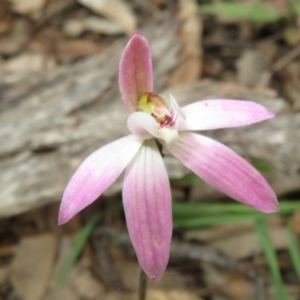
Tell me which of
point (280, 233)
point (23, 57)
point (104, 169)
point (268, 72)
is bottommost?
point (280, 233)

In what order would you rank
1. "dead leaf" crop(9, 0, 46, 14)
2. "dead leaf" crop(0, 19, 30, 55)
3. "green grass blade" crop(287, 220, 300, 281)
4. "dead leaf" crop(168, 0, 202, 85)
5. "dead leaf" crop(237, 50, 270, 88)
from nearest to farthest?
"green grass blade" crop(287, 220, 300, 281) → "dead leaf" crop(168, 0, 202, 85) → "dead leaf" crop(237, 50, 270, 88) → "dead leaf" crop(0, 19, 30, 55) → "dead leaf" crop(9, 0, 46, 14)

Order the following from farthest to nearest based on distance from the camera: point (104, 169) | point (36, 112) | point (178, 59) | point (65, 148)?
point (178, 59), point (36, 112), point (65, 148), point (104, 169)

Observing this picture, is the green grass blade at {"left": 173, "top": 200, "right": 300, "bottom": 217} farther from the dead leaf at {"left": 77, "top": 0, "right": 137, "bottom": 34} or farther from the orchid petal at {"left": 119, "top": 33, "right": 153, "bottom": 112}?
the dead leaf at {"left": 77, "top": 0, "right": 137, "bottom": 34}

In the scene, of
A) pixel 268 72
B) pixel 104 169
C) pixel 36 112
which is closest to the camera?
pixel 104 169

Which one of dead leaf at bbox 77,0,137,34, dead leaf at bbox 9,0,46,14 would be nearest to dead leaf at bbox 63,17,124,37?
dead leaf at bbox 77,0,137,34

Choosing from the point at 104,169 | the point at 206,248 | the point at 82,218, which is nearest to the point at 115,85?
the point at 82,218

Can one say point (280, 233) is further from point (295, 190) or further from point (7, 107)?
point (7, 107)
